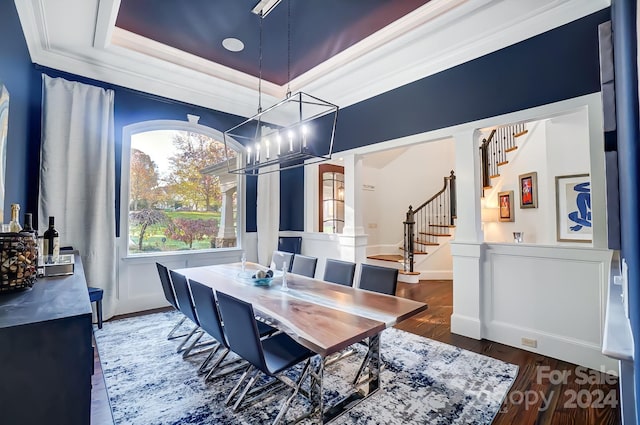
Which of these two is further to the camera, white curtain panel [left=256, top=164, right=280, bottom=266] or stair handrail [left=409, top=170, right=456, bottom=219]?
stair handrail [left=409, top=170, right=456, bottom=219]

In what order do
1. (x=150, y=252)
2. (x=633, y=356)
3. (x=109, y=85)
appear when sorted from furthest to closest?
(x=150, y=252) → (x=109, y=85) → (x=633, y=356)

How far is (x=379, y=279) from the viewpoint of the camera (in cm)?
269

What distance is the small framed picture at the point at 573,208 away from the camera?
4215 mm

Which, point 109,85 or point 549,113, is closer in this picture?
point 549,113

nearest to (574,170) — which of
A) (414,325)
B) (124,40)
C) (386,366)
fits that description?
(414,325)

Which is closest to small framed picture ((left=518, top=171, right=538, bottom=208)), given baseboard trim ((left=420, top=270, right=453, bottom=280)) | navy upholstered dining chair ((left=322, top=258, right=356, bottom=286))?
baseboard trim ((left=420, top=270, right=453, bottom=280))

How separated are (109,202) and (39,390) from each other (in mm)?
3554

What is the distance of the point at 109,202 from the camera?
384 centimetres

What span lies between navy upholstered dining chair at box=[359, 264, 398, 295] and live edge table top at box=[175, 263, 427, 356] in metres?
0.23

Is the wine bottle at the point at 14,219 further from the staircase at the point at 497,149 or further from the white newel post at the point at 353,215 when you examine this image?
the staircase at the point at 497,149

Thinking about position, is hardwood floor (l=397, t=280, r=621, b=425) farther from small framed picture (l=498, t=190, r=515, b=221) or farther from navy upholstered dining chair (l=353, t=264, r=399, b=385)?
small framed picture (l=498, t=190, r=515, b=221)

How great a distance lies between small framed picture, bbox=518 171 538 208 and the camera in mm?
5098

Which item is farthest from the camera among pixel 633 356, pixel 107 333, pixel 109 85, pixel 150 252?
pixel 150 252

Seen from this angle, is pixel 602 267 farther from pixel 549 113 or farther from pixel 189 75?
pixel 189 75
